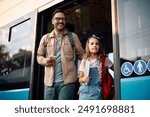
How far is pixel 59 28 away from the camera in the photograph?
285cm

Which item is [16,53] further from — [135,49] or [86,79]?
[135,49]

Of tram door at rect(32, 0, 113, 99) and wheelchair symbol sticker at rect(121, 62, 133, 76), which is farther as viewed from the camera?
→ tram door at rect(32, 0, 113, 99)

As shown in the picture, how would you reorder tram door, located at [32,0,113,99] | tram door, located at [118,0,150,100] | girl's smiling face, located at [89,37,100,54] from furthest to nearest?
tram door, located at [32,0,113,99] → girl's smiling face, located at [89,37,100,54] → tram door, located at [118,0,150,100]

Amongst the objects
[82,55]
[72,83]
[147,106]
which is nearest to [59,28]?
[82,55]

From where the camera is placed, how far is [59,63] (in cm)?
278

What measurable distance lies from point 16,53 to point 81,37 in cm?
84

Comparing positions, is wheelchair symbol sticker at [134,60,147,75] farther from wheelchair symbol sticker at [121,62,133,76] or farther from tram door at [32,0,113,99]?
tram door at [32,0,113,99]

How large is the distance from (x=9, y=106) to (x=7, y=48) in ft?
4.53

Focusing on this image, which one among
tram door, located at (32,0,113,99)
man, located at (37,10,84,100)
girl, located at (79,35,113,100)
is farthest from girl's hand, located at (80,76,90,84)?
tram door, located at (32,0,113,99)

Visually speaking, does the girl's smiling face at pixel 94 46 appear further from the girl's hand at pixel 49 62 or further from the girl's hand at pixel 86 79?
the girl's hand at pixel 49 62

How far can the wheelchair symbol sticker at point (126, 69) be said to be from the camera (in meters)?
2.35

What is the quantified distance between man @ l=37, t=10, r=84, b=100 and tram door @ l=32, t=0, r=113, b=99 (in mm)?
392

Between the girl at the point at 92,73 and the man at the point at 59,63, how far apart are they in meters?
0.12

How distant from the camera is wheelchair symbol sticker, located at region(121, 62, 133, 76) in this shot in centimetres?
235
